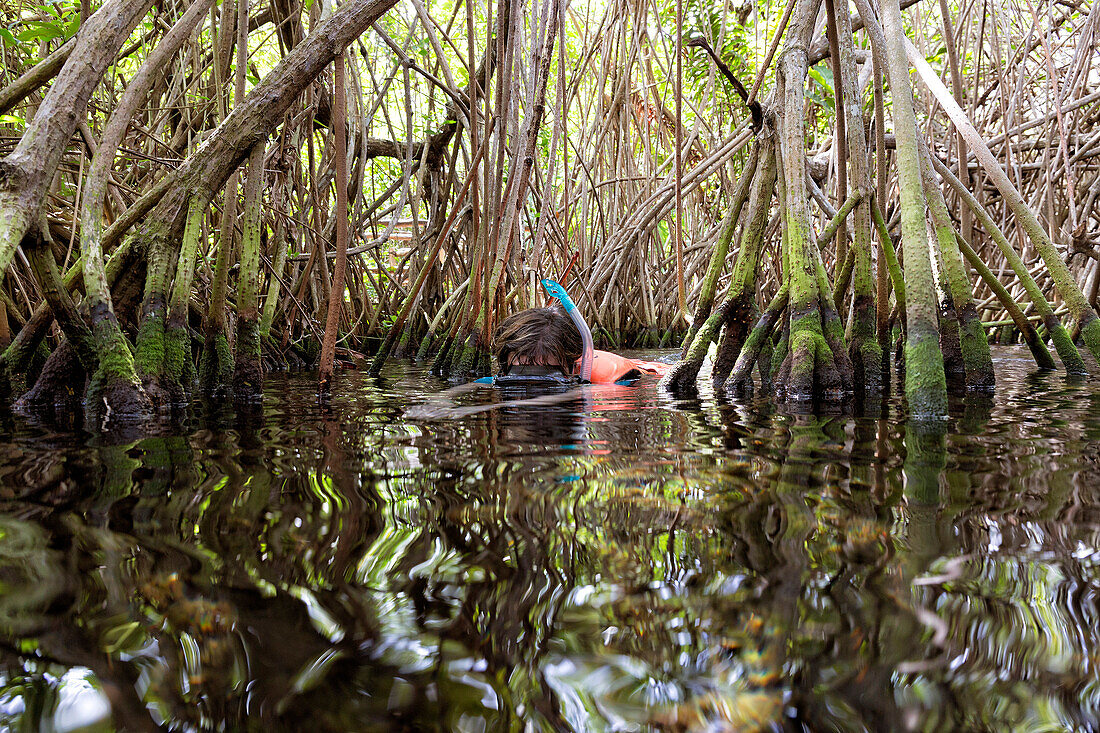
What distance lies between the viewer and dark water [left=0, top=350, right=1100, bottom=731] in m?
0.46

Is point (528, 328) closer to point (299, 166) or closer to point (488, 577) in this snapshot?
point (299, 166)

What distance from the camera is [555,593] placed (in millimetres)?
624

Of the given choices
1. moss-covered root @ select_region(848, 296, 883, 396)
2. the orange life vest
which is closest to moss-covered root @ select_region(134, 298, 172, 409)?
the orange life vest

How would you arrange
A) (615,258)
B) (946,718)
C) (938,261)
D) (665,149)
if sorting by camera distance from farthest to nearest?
1. (665,149)
2. (615,258)
3. (938,261)
4. (946,718)

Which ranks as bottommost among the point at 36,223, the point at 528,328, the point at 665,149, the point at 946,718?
the point at 946,718

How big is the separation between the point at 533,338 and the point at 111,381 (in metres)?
1.72

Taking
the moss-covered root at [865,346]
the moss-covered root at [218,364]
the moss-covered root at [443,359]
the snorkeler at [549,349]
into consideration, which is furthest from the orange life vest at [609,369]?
the moss-covered root at [218,364]

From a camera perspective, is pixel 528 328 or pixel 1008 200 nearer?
pixel 1008 200

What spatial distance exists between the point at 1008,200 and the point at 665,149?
3.55m

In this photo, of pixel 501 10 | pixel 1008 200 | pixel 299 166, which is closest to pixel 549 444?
pixel 501 10

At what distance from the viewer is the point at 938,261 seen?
102 inches

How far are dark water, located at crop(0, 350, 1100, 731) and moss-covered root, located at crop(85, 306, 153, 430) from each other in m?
0.50

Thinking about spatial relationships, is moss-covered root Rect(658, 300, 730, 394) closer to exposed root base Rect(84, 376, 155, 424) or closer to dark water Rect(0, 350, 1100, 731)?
dark water Rect(0, 350, 1100, 731)

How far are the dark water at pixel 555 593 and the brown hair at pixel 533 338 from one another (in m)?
1.95
